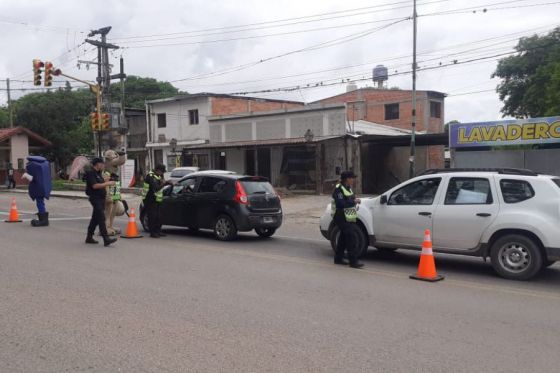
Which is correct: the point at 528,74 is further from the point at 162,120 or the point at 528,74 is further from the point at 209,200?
the point at 209,200

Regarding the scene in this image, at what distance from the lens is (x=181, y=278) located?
7.54 meters

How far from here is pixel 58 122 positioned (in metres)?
42.8

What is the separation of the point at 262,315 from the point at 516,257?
4.26 m

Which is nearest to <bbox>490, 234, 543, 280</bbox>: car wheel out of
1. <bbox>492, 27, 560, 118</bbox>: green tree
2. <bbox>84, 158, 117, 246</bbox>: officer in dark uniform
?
<bbox>84, 158, 117, 246</bbox>: officer in dark uniform

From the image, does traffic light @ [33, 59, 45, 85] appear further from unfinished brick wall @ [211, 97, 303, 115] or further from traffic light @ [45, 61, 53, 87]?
unfinished brick wall @ [211, 97, 303, 115]

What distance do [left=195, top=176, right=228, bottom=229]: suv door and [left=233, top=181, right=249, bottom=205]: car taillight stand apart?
299mm

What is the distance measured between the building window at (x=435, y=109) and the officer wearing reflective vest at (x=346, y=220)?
35386 mm

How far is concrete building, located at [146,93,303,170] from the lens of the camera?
36.3m

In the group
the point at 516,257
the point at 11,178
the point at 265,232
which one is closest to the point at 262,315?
the point at 516,257

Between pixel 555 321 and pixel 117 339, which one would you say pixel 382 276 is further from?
pixel 117 339

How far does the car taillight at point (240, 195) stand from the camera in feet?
37.8

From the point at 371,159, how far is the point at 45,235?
872 inches

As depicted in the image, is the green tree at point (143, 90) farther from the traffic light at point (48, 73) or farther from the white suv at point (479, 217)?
→ the white suv at point (479, 217)

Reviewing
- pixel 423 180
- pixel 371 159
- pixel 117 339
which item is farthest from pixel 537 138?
pixel 117 339
